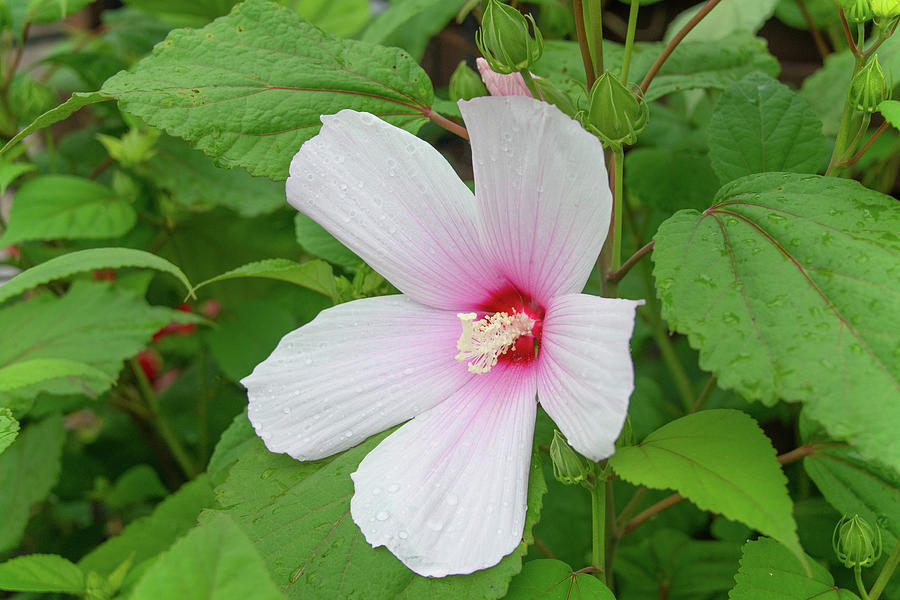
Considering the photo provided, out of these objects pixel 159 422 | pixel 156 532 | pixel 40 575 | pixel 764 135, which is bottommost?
pixel 159 422

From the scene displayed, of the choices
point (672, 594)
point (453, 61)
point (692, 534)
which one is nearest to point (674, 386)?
point (692, 534)

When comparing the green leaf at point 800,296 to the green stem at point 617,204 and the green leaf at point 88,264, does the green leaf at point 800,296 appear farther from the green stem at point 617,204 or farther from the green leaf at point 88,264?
the green leaf at point 88,264

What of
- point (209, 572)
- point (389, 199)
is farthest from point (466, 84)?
point (209, 572)

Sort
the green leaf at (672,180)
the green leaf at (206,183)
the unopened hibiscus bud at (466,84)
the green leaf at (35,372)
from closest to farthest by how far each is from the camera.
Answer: the green leaf at (35,372), the unopened hibiscus bud at (466,84), the green leaf at (672,180), the green leaf at (206,183)

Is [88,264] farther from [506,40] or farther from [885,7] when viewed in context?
[885,7]

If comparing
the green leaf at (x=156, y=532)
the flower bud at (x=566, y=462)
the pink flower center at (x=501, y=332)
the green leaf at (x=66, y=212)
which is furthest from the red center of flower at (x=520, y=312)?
the green leaf at (x=66, y=212)

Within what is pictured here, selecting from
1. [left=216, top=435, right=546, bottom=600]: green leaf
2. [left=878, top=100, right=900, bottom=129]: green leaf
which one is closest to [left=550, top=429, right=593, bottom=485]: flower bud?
[left=216, top=435, right=546, bottom=600]: green leaf
